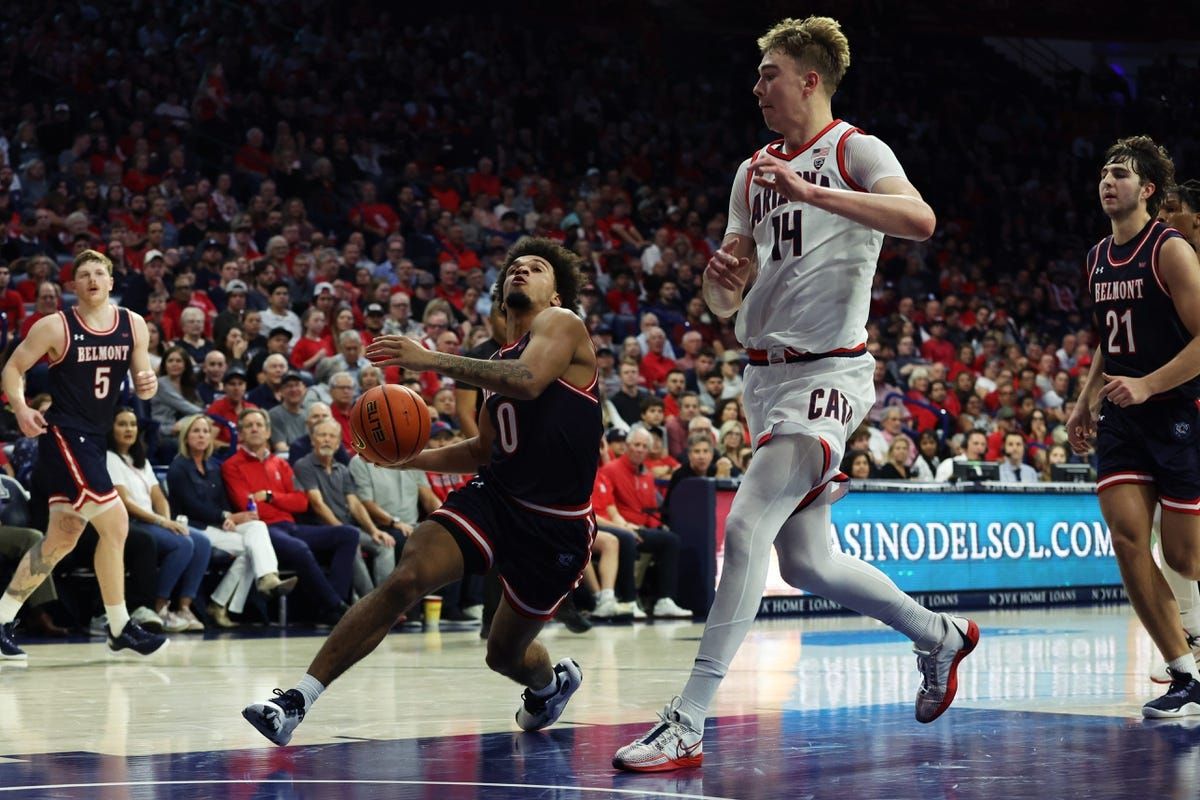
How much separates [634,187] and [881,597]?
1751 cm

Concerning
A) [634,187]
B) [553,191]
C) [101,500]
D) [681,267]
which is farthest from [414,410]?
[634,187]

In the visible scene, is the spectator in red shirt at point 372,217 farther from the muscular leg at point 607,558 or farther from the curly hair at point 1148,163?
the curly hair at point 1148,163

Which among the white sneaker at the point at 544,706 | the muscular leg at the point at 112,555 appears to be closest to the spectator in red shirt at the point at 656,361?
the muscular leg at the point at 112,555

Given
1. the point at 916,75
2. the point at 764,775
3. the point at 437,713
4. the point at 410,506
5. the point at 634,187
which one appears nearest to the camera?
the point at 764,775

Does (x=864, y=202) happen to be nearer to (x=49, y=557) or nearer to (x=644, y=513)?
(x=49, y=557)

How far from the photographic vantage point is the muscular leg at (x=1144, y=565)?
5.90 meters

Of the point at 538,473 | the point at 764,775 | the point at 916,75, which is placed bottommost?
the point at 764,775

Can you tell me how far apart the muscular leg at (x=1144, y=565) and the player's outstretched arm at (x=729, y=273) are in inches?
71.9

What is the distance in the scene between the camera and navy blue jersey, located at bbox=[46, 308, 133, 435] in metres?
8.36

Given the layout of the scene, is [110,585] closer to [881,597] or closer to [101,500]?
[101,500]

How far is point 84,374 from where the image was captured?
8.39 meters

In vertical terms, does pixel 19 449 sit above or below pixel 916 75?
below

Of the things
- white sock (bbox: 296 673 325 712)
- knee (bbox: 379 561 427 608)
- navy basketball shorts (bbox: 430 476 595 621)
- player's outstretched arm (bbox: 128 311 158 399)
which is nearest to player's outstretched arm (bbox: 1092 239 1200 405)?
navy basketball shorts (bbox: 430 476 595 621)

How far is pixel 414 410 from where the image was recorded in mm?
5309
